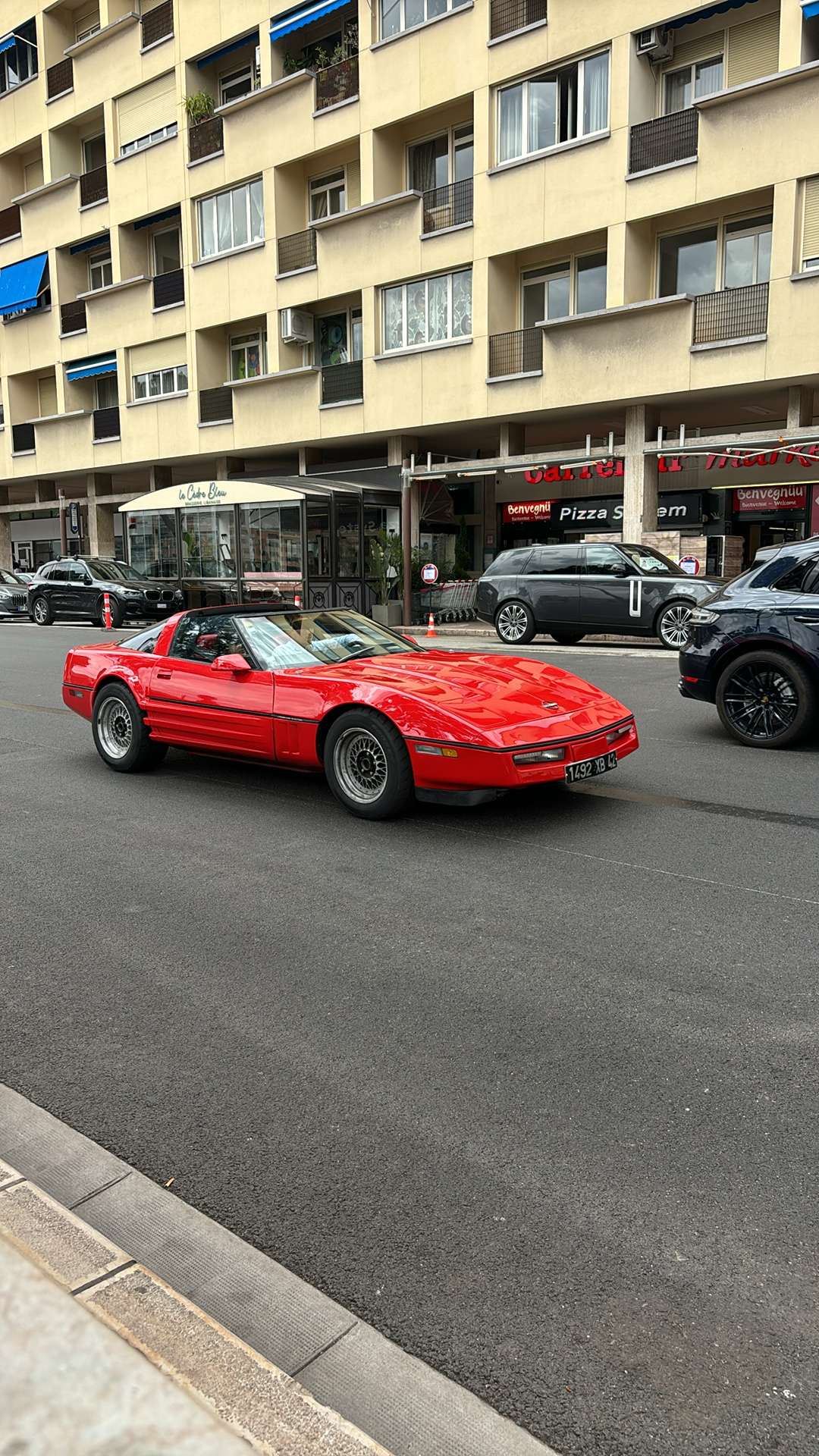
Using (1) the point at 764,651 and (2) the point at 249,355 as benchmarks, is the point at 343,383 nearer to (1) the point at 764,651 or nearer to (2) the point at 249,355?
(2) the point at 249,355

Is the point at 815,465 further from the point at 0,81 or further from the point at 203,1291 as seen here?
the point at 0,81

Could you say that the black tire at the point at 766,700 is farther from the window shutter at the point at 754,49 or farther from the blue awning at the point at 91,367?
the blue awning at the point at 91,367

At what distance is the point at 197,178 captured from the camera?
3066cm

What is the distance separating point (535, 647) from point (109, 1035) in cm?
1536

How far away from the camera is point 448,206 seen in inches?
990

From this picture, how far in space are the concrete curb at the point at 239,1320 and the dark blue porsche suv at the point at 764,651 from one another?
7.04m

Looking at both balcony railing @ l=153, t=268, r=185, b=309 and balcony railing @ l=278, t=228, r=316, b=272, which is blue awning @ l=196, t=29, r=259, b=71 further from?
balcony railing @ l=153, t=268, r=185, b=309

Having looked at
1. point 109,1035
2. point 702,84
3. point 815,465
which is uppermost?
point 702,84

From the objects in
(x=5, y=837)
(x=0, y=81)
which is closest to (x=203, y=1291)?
(x=5, y=837)

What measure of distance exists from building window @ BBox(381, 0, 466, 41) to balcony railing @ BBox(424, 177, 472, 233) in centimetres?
358

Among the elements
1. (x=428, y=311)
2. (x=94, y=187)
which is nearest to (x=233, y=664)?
(x=428, y=311)

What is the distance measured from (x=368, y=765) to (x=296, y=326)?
2482 centimetres

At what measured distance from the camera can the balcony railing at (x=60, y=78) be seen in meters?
35.0

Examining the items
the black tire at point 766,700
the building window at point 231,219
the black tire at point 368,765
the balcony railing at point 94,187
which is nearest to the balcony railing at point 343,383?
the building window at point 231,219
